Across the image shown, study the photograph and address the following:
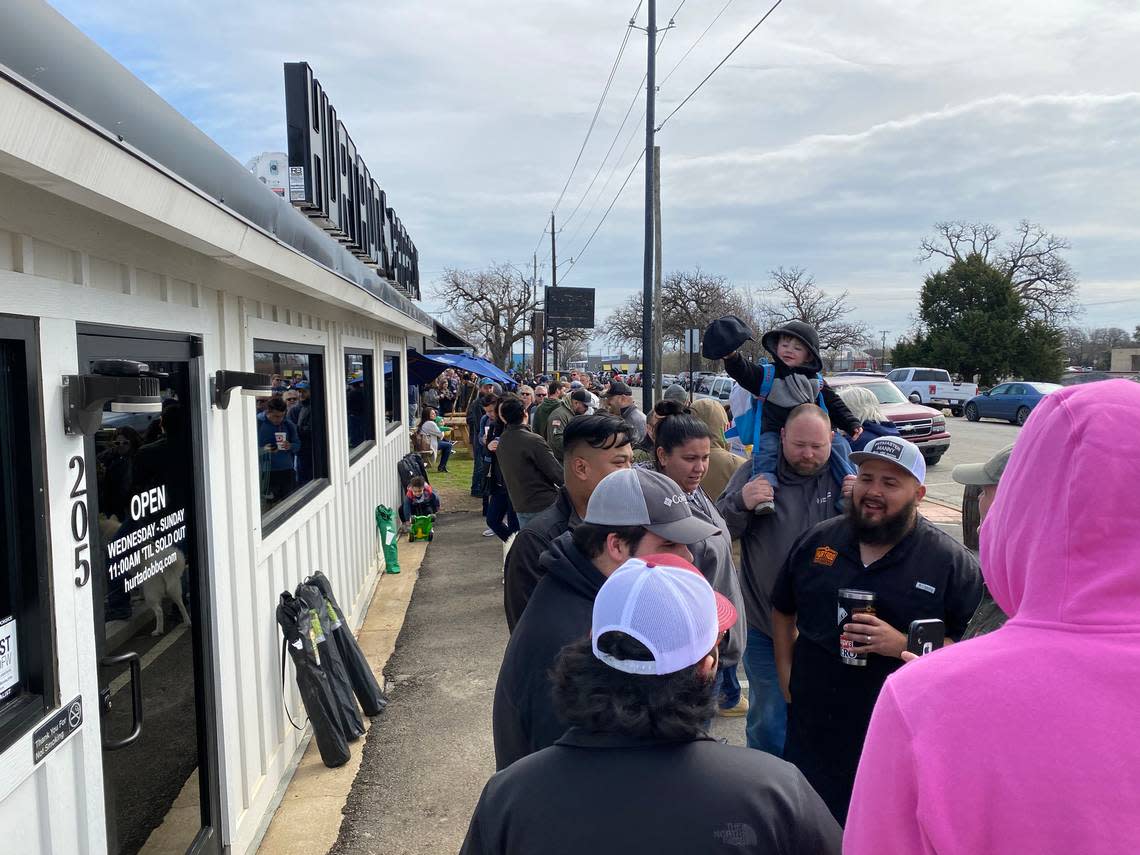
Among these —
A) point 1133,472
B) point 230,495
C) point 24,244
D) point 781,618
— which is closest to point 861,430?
point 781,618

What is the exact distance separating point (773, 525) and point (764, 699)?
807 millimetres

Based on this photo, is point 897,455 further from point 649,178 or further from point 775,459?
point 649,178

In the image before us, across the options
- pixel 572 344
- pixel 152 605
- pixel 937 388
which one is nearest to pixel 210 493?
pixel 152 605

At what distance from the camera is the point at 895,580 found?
2.78 metres

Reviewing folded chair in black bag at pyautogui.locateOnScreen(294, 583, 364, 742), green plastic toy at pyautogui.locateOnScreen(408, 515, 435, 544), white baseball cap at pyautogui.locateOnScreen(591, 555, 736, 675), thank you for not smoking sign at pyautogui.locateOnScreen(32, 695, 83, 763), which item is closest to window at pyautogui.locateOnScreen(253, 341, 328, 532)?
folded chair in black bag at pyautogui.locateOnScreen(294, 583, 364, 742)

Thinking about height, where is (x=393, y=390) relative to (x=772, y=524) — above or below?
above

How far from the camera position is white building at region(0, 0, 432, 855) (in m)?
1.92

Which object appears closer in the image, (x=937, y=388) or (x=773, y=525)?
(x=773, y=525)

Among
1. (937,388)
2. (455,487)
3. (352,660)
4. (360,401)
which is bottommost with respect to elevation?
(455,487)

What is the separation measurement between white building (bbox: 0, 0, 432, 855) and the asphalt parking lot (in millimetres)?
6449

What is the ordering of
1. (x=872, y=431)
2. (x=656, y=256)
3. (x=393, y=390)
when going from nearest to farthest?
(x=872, y=431) < (x=393, y=390) < (x=656, y=256)

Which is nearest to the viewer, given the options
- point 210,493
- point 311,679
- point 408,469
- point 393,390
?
point 210,493

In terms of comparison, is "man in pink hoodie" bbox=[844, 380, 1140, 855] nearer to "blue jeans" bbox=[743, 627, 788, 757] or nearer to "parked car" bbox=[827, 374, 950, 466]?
"blue jeans" bbox=[743, 627, 788, 757]

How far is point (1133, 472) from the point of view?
3.54 ft
